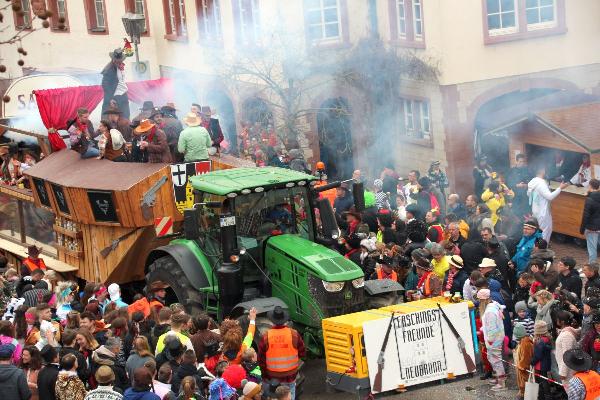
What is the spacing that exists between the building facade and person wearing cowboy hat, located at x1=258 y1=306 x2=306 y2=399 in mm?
13123

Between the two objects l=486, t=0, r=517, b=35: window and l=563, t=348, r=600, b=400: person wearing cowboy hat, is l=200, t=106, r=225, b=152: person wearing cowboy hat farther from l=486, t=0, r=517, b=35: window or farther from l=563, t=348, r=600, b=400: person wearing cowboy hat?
l=563, t=348, r=600, b=400: person wearing cowboy hat

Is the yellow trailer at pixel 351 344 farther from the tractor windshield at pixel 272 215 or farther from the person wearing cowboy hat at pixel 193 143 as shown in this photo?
the person wearing cowboy hat at pixel 193 143

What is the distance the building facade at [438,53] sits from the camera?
987 inches

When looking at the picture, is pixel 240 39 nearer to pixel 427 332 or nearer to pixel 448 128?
pixel 448 128

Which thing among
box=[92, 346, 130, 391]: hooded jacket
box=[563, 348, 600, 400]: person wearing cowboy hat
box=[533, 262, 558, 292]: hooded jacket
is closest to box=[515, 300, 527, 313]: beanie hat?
box=[533, 262, 558, 292]: hooded jacket

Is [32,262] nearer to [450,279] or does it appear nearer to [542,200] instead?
[450,279]

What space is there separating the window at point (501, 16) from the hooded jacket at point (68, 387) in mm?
15480

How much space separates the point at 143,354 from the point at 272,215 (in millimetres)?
3019

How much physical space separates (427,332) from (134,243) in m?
5.14

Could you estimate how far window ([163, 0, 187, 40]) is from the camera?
32.9 metres

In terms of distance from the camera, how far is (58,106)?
61.1 ft

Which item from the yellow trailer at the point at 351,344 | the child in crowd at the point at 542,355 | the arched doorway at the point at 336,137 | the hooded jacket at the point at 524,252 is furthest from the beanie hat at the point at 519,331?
the arched doorway at the point at 336,137

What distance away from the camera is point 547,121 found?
68.7 feet

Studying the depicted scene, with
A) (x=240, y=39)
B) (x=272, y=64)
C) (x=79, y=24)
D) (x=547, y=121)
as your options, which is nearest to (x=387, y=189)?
(x=547, y=121)
